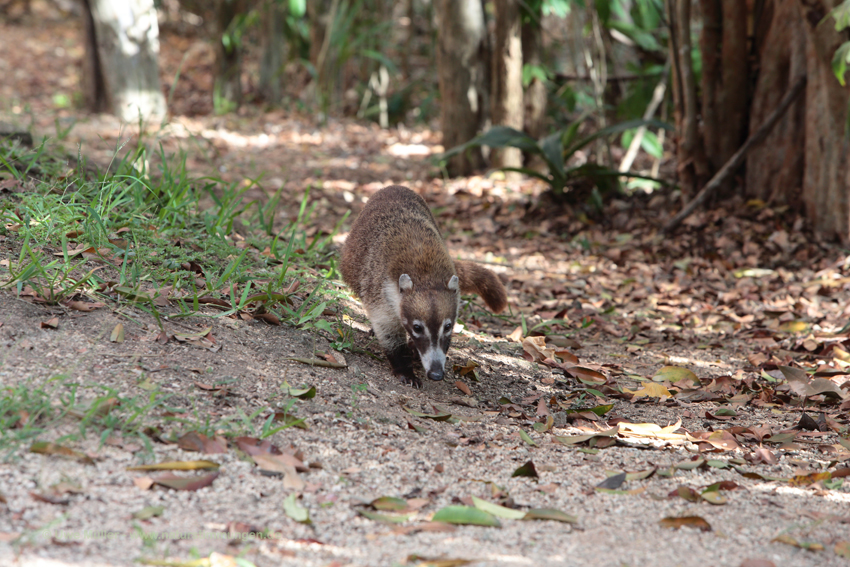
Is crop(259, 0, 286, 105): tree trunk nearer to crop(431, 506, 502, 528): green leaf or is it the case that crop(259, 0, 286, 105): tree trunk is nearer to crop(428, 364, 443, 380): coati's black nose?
crop(428, 364, 443, 380): coati's black nose

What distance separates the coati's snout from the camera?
3.53m

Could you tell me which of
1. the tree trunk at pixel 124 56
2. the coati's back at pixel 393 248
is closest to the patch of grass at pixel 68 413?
the coati's back at pixel 393 248

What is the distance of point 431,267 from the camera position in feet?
12.5

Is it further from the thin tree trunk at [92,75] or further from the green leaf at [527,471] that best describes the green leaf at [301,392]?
the thin tree trunk at [92,75]

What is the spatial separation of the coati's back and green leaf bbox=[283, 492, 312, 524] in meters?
1.61

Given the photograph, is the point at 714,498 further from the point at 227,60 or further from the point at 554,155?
the point at 227,60

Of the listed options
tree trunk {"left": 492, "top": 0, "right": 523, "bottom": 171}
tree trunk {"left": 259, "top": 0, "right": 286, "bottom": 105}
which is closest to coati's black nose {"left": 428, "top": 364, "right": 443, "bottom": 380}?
tree trunk {"left": 492, "top": 0, "right": 523, "bottom": 171}

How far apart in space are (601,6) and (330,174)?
312 cm

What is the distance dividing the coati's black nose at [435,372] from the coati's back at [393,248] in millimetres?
450

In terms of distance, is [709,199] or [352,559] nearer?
[352,559]

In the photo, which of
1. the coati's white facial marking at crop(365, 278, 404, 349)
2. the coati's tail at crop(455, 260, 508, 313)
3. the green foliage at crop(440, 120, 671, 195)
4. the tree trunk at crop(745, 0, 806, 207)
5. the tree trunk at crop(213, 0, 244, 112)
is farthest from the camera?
the tree trunk at crop(213, 0, 244, 112)

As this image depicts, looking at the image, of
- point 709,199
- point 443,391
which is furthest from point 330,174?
point 443,391

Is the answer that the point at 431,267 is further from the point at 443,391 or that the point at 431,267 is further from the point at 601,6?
the point at 601,6

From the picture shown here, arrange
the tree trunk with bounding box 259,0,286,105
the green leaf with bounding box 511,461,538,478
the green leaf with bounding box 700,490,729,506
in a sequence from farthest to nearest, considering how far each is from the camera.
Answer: the tree trunk with bounding box 259,0,286,105 < the green leaf with bounding box 511,461,538,478 < the green leaf with bounding box 700,490,729,506
